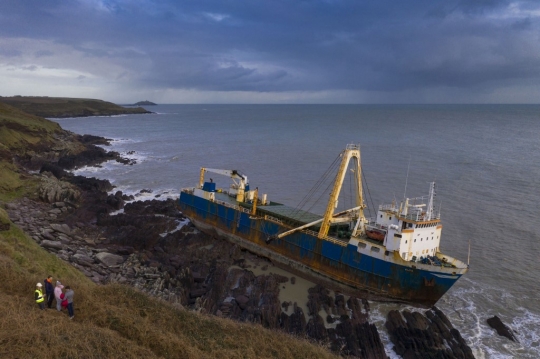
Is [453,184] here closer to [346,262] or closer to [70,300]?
[346,262]

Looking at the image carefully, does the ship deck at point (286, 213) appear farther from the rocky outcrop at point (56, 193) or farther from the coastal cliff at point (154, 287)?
the rocky outcrop at point (56, 193)

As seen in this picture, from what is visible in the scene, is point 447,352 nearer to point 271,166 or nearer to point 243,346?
point 243,346

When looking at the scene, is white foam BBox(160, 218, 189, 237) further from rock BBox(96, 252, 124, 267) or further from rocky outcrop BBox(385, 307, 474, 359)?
rocky outcrop BBox(385, 307, 474, 359)

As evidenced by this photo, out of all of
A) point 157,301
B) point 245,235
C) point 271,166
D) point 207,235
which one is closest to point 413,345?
point 157,301

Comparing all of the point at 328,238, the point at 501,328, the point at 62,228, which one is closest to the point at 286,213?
the point at 328,238

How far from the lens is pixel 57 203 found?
27.8 metres

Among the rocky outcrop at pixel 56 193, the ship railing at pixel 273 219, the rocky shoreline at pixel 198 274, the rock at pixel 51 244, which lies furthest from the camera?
the rocky outcrop at pixel 56 193

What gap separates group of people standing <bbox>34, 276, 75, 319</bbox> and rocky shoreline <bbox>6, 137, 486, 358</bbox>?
531 centimetres

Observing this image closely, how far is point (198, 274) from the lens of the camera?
19.6 m

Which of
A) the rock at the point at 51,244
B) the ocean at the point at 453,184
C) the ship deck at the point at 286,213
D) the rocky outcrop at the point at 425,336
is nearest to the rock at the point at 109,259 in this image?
the rock at the point at 51,244

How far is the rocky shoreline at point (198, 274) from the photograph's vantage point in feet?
51.1

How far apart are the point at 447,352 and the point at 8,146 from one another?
166 ft

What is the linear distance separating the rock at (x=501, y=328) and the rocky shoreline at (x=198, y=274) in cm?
209

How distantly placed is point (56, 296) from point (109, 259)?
10456mm
